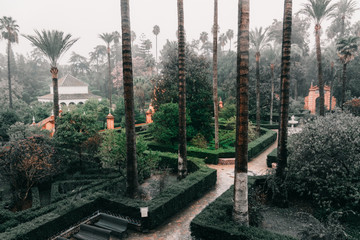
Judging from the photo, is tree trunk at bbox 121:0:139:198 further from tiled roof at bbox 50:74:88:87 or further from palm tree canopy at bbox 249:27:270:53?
tiled roof at bbox 50:74:88:87

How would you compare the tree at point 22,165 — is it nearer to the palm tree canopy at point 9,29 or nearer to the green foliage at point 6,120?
the green foliage at point 6,120

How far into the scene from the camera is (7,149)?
10.5 meters

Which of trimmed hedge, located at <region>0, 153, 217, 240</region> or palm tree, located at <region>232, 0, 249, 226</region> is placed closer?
palm tree, located at <region>232, 0, 249, 226</region>

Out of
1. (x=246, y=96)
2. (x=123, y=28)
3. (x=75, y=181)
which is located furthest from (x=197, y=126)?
(x=246, y=96)

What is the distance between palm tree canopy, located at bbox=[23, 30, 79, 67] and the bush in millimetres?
14730

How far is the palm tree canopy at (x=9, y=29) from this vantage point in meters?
36.5

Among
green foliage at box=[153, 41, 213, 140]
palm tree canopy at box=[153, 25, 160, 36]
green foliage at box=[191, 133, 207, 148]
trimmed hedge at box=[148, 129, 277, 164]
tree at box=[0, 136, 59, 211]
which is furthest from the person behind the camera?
palm tree canopy at box=[153, 25, 160, 36]

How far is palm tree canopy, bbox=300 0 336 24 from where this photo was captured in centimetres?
1566

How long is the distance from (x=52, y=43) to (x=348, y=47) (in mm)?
24227

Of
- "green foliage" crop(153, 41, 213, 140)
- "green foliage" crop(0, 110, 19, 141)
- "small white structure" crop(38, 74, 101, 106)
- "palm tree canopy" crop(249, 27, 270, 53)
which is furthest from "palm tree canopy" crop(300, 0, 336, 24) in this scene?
"small white structure" crop(38, 74, 101, 106)

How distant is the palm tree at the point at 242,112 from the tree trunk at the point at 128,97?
4012mm

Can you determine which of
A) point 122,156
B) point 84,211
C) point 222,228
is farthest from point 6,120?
point 222,228

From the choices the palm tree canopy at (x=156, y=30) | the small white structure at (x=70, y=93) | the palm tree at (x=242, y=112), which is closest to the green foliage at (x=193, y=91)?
the palm tree at (x=242, y=112)

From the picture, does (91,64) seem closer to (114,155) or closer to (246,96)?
(114,155)
